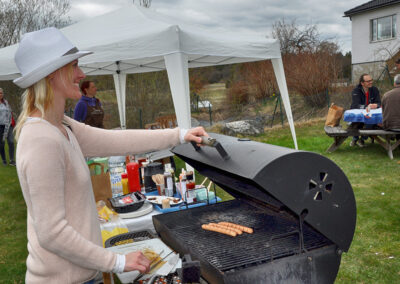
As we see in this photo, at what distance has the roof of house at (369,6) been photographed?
21.6 meters

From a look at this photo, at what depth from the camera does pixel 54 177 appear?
1.23 m

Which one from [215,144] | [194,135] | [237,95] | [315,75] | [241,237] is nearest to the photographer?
[215,144]

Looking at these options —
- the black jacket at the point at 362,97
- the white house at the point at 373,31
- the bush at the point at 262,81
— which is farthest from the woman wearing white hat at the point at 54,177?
the white house at the point at 373,31

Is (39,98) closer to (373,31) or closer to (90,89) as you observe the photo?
(90,89)

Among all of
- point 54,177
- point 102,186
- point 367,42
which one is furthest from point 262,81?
point 54,177

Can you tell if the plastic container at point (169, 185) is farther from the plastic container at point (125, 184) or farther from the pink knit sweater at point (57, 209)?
the pink knit sweater at point (57, 209)

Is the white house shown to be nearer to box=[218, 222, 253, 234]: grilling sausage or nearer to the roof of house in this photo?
the roof of house

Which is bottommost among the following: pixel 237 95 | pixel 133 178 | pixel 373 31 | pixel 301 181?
pixel 133 178

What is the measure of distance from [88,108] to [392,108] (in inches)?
223

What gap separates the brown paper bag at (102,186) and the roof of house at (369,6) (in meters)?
23.7

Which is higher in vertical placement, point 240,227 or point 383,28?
point 383,28

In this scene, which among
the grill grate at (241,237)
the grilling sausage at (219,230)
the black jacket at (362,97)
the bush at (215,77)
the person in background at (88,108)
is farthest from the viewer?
the bush at (215,77)

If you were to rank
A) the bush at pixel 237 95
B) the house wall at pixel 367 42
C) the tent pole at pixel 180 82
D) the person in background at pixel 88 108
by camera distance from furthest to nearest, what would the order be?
the house wall at pixel 367 42
the bush at pixel 237 95
the person in background at pixel 88 108
the tent pole at pixel 180 82

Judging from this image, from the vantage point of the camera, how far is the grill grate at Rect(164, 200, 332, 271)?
5.98ft
